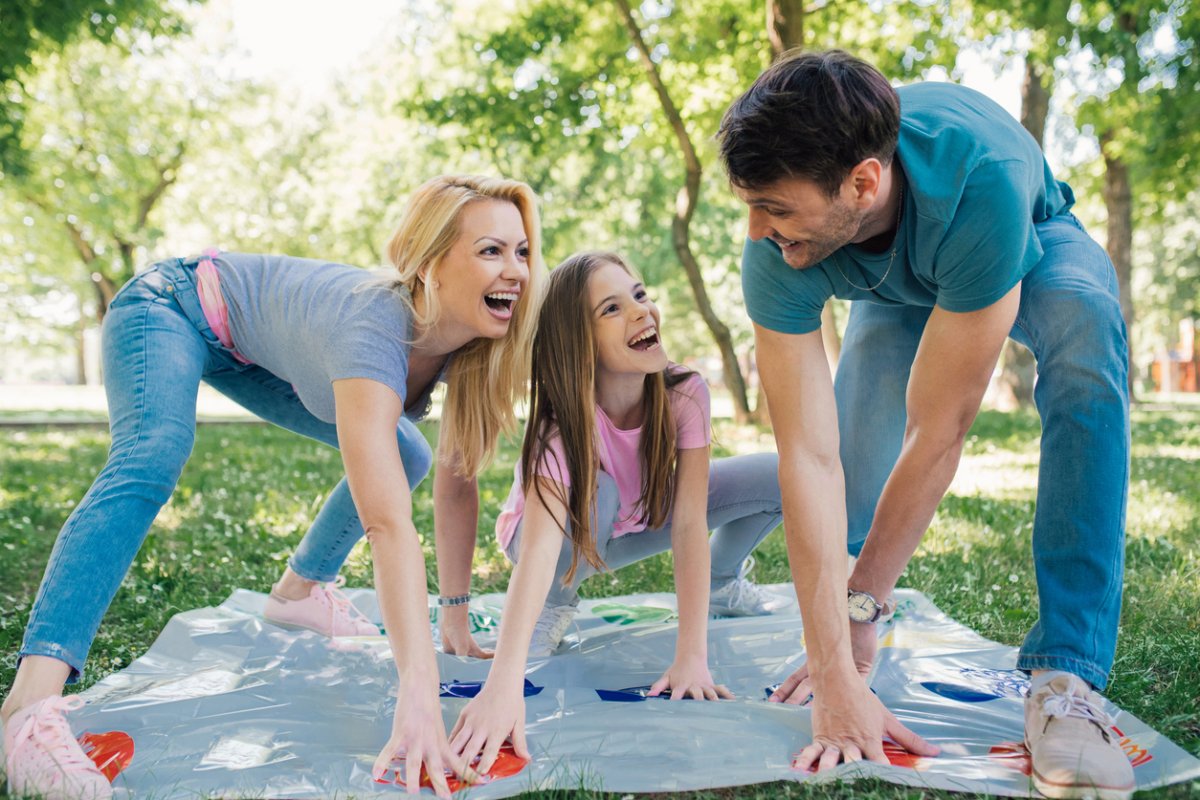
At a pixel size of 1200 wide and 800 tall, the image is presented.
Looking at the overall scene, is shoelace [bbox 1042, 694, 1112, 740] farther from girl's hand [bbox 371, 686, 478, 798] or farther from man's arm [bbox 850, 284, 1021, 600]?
girl's hand [bbox 371, 686, 478, 798]

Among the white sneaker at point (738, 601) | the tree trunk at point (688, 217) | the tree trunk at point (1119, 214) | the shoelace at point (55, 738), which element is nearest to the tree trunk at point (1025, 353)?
the tree trunk at point (1119, 214)

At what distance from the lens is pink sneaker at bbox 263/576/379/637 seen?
3.36m

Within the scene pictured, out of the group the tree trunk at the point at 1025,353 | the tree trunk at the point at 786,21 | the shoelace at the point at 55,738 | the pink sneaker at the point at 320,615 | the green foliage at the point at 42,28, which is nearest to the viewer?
the shoelace at the point at 55,738

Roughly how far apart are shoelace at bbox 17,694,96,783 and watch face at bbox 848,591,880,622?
193 cm

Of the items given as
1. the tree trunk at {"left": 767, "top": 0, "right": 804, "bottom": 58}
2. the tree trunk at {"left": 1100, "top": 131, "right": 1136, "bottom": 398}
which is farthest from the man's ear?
the tree trunk at {"left": 1100, "top": 131, "right": 1136, "bottom": 398}

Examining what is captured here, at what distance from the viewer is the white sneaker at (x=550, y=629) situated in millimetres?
3086

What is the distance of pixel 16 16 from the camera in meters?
8.91

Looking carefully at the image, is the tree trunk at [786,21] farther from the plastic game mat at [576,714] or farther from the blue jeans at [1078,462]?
the blue jeans at [1078,462]

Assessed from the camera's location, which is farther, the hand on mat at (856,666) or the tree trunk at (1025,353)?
the tree trunk at (1025,353)

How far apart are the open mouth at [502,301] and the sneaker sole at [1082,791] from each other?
5.79 feet

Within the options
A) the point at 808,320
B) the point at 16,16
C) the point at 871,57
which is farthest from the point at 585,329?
the point at 871,57

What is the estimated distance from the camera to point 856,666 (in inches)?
105

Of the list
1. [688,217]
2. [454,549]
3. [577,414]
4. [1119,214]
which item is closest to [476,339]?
[577,414]

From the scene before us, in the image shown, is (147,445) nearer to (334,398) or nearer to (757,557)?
(334,398)
